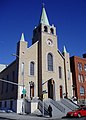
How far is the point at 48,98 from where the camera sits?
37844 mm

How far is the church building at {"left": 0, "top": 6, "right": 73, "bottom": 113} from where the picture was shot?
1405 inches

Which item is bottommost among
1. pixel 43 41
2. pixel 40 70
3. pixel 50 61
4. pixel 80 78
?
pixel 80 78

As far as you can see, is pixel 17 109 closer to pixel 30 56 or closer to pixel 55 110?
pixel 55 110

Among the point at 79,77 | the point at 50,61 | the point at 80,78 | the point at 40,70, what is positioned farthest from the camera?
the point at 80,78

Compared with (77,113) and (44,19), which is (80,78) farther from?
(77,113)

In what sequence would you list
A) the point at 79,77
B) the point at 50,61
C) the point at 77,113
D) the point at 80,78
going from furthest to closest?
the point at 80,78 < the point at 79,77 < the point at 50,61 < the point at 77,113

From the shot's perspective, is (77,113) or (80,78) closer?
(77,113)

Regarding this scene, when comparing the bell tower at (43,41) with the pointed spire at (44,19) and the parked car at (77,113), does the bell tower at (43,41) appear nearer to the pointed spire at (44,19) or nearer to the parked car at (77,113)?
the pointed spire at (44,19)

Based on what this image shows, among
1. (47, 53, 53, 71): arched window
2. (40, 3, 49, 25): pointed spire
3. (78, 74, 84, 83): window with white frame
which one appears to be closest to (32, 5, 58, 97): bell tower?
(40, 3, 49, 25): pointed spire

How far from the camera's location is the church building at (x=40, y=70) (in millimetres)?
35688

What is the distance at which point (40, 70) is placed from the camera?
3828 cm

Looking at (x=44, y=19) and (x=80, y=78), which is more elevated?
(x=44, y=19)

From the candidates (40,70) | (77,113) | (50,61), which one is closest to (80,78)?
(50,61)

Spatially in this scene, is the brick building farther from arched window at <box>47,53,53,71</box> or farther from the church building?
arched window at <box>47,53,53,71</box>
